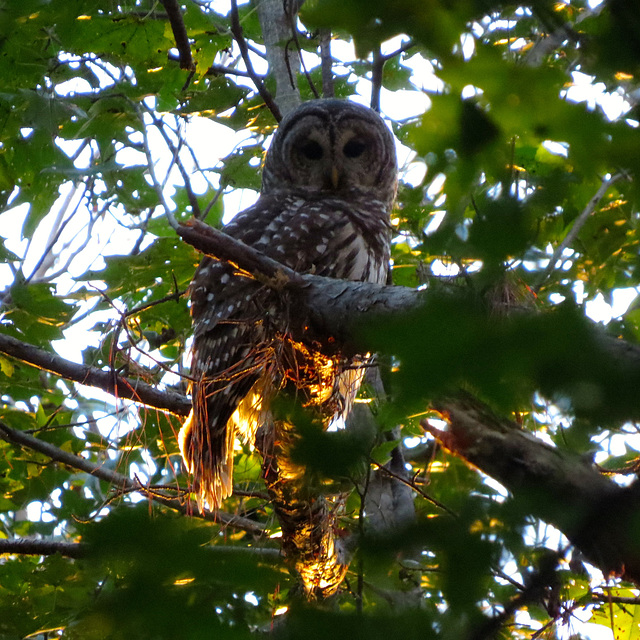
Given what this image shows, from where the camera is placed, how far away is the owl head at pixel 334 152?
4.33m

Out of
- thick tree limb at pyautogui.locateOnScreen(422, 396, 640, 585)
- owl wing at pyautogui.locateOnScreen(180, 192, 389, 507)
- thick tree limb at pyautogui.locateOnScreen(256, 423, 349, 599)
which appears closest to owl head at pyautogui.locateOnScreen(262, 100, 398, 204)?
owl wing at pyautogui.locateOnScreen(180, 192, 389, 507)

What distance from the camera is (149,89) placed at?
3672 mm

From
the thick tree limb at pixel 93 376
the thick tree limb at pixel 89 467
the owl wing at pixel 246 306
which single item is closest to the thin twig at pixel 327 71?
the owl wing at pixel 246 306

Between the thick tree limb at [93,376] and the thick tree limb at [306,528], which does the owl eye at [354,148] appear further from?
the thick tree limb at [306,528]

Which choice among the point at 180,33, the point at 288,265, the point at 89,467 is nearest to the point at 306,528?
the point at 288,265

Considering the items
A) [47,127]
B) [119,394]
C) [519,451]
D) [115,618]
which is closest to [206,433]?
[119,394]

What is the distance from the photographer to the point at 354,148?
177 inches

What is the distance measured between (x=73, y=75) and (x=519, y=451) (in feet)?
11.0

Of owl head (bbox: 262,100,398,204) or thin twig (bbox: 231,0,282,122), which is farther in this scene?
owl head (bbox: 262,100,398,204)

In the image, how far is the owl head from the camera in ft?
14.2

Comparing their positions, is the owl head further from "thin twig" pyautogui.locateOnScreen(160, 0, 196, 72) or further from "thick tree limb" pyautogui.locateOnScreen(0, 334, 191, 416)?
"thick tree limb" pyautogui.locateOnScreen(0, 334, 191, 416)

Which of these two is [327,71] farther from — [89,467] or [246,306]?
[89,467]

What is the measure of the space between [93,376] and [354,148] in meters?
2.28

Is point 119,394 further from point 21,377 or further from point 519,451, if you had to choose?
point 519,451
